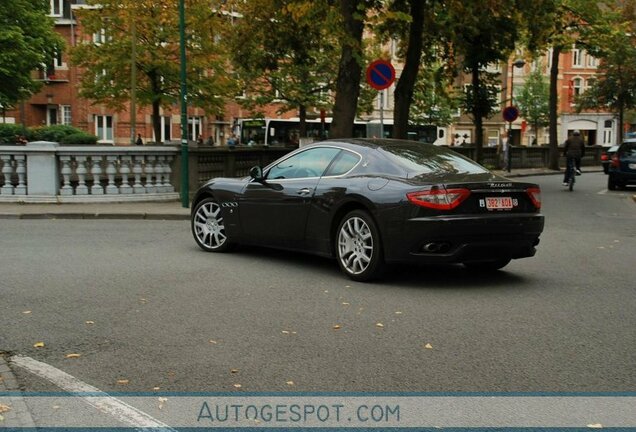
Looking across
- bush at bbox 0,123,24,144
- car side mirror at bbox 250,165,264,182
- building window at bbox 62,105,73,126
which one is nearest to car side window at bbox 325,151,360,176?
car side mirror at bbox 250,165,264,182

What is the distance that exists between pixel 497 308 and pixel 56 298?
403cm

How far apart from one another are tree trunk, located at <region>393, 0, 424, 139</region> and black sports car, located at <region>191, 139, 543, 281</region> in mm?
13594

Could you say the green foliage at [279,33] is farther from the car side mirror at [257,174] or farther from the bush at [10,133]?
the car side mirror at [257,174]

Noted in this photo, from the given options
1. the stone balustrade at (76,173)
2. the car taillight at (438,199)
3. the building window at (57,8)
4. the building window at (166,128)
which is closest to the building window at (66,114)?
the building window at (166,128)

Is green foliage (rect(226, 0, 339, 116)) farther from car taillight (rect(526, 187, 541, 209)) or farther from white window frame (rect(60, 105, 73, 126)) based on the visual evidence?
white window frame (rect(60, 105, 73, 126))

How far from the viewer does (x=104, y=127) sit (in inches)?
2253

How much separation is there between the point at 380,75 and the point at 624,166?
1275 centimetres

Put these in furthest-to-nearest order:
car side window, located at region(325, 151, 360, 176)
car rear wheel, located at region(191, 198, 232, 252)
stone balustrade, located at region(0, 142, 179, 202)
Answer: stone balustrade, located at region(0, 142, 179, 202) → car rear wheel, located at region(191, 198, 232, 252) → car side window, located at region(325, 151, 360, 176)

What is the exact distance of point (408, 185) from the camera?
754cm

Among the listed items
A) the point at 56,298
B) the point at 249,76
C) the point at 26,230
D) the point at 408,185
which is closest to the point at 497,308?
the point at 408,185

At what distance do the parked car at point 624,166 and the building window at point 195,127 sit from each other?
3880 centimetres

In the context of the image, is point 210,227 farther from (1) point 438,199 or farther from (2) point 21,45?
(2) point 21,45

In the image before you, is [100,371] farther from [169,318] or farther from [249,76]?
[249,76]

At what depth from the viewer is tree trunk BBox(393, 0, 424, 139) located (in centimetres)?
2234
